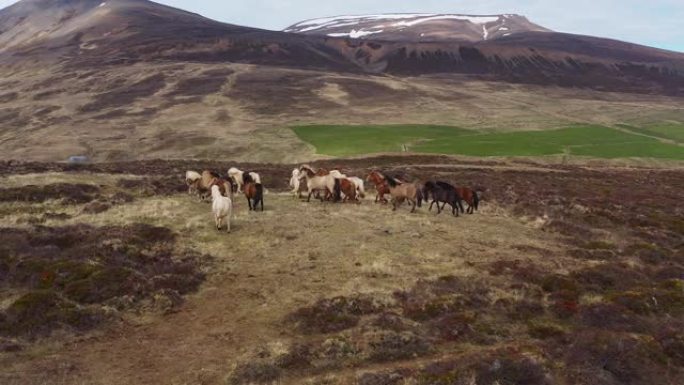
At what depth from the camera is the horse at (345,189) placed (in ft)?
93.8

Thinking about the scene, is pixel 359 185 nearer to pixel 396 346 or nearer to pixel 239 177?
pixel 239 177

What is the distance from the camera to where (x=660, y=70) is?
168 meters

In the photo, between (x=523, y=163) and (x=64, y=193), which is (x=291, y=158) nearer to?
(x=523, y=163)

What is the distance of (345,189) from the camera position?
28750 mm

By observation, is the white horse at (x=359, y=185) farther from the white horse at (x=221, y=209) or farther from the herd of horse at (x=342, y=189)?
the white horse at (x=221, y=209)

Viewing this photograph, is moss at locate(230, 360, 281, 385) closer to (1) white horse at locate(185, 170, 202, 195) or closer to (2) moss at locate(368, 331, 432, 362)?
(2) moss at locate(368, 331, 432, 362)

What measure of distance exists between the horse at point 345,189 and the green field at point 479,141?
1252 inches

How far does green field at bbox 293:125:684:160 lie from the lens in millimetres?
63469

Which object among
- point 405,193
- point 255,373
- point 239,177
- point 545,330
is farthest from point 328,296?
point 239,177

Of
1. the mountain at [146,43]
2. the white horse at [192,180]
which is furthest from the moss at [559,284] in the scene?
the mountain at [146,43]

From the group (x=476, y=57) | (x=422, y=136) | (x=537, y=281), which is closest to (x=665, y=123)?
(x=422, y=136)

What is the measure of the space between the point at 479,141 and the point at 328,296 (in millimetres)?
57534

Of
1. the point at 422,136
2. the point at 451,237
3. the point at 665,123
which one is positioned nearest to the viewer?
the point at 451,237

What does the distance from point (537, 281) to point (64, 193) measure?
22.1 metres
